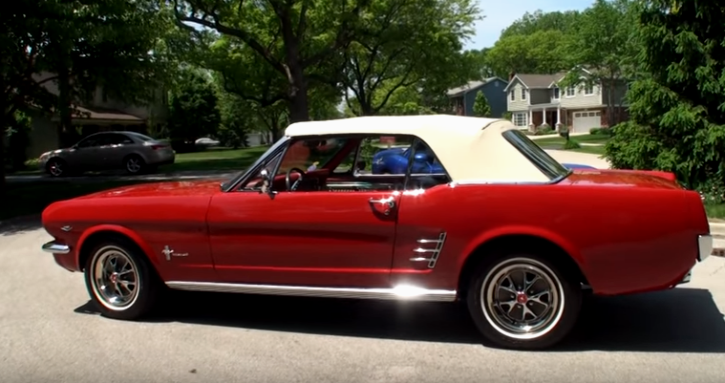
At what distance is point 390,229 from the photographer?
4.72 metres

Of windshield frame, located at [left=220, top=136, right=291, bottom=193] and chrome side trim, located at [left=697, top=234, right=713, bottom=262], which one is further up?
windshield frame, located at [left=220, top=136, right=291, bottom=193]

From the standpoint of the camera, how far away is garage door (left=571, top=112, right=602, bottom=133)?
62062 millimetres

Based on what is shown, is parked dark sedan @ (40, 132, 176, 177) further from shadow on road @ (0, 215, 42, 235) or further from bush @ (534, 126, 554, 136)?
bush @ (534, 126, 554, 136)

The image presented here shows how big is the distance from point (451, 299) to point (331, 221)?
101cm

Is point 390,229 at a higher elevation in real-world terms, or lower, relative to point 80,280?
higher

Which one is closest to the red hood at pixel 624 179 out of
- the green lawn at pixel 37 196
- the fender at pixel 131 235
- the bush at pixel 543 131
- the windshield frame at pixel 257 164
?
the windshield frame at pixel 257 164

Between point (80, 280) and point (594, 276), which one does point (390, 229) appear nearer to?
point (594, 276)

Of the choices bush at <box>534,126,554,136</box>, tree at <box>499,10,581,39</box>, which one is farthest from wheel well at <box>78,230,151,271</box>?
tree at <box>499,10,581,39</box>

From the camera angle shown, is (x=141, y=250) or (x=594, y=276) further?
(x=141, y=250)

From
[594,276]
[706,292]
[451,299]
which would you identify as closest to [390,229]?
[451,299]

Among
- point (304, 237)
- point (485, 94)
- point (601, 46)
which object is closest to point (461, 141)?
point (304, 237)

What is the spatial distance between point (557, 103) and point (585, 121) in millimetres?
4420

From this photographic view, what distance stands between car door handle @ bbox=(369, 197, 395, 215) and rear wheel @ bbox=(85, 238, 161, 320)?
6.62 ft

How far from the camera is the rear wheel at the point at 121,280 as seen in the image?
547cm
